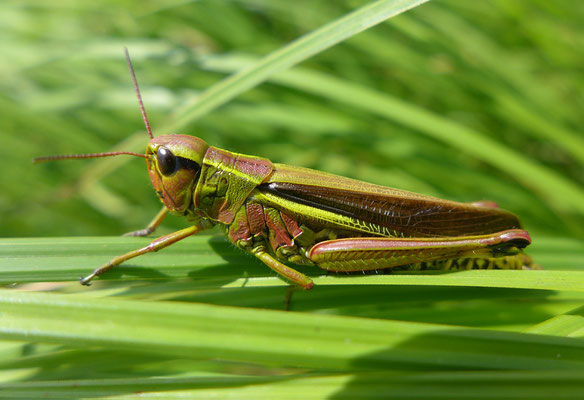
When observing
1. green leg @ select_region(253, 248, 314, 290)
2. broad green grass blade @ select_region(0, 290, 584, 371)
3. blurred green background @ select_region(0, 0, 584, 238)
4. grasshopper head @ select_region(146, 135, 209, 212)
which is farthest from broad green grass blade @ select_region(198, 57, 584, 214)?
broad green grass blade @ select_region(0, 290, 584, 371)

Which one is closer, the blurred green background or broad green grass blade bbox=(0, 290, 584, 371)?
broad green grass blade bbox=(0, 290, 584, 371)

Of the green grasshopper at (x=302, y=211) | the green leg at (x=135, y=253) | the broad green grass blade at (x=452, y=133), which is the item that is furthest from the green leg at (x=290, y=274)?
the broad green grass blade at (x=452, y=133)

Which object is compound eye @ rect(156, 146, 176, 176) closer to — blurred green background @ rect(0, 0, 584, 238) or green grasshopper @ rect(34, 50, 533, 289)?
green grasshopper @ rect(34, 50, 533, 289)

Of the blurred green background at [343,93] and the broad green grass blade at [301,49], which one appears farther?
the blurred green background at [343,93]

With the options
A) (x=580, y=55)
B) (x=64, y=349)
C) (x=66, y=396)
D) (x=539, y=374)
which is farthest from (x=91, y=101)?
(x=580, y=55)

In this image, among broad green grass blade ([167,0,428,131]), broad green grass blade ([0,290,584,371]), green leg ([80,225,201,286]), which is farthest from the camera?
broad green grass blade ([167,0,428,131])

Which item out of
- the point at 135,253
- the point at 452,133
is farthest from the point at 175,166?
the point at 452,133

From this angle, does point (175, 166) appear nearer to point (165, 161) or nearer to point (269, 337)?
point (165, 161)

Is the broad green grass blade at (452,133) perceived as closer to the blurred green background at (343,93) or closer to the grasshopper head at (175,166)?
the blurred green background at (343,93)
